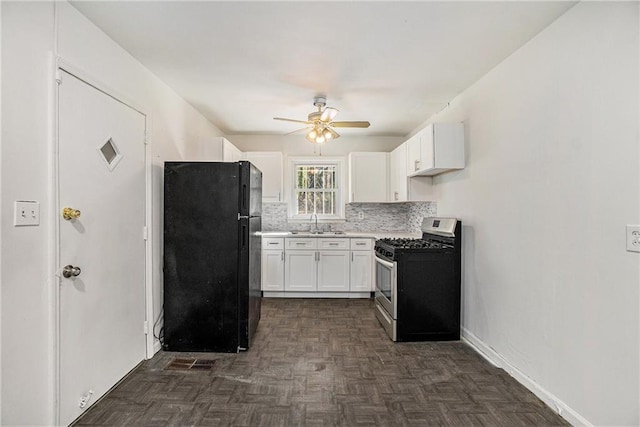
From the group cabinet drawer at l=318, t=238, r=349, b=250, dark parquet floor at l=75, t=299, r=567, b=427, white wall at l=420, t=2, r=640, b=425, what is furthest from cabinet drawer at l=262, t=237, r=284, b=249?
white wall at l=420, t=2, r=640, b=425

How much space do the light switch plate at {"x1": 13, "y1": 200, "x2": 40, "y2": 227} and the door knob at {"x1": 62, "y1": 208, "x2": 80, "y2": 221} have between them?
155 millimetres

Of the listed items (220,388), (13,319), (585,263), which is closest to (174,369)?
(220,388)

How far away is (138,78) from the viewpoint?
2.50 metres

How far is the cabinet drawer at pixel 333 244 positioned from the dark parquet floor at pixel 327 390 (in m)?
1.51

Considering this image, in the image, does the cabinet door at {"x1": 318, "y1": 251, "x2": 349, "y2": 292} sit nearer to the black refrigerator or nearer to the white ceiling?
the black refrigerator

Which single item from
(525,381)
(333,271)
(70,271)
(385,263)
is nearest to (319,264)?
(333,271)

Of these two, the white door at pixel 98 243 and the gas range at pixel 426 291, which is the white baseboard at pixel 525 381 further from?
the white door at pixel 98 243

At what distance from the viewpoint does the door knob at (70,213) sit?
1.77 metres

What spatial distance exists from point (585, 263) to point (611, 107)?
0.84 m

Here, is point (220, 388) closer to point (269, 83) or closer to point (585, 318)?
point (585, 318)

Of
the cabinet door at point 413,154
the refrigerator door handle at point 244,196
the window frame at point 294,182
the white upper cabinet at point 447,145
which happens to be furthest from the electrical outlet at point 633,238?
the window frame at point 294,182

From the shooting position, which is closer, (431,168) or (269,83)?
(269,83)

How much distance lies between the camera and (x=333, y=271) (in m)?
4.39

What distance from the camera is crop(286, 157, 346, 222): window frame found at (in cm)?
507
